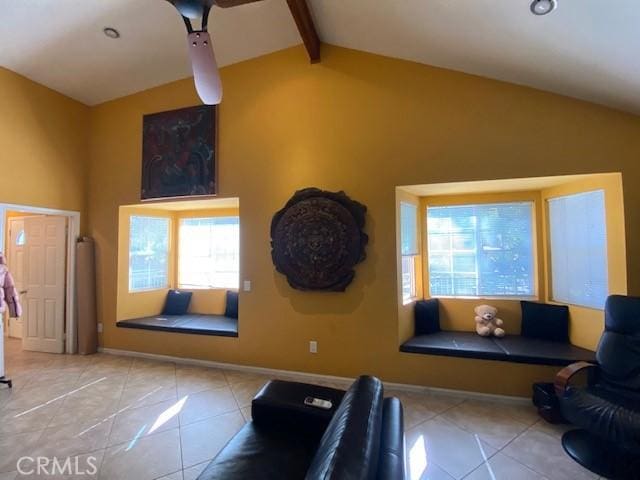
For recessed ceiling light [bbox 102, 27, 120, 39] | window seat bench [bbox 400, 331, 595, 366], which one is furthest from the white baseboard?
recessed ceiling light [bbox 102, 27, 120, 39]

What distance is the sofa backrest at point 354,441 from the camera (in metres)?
0.93

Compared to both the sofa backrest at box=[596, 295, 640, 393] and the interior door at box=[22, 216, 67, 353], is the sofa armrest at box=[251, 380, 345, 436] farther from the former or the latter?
the interior door at box=[22, 216, 67, 353]

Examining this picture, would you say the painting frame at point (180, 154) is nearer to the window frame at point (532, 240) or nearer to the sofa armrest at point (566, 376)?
the window frame at point (532, 240)

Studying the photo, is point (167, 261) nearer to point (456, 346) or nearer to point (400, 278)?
point (400, 278)

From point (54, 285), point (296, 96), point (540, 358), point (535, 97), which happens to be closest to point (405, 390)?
point (540, 358)

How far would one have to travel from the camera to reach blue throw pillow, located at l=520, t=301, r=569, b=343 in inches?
130

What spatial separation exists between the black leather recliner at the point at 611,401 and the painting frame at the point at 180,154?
399 cm

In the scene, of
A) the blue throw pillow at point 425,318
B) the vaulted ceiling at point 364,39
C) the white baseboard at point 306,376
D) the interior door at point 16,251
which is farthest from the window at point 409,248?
the interior door at point 16,251

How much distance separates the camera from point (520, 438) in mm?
2408

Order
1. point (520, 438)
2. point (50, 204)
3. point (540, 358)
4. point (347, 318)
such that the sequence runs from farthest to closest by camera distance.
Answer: point (50, 204), point (347, 318), point (540, 358), point (520, 438)

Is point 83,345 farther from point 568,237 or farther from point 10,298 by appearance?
point 568,237

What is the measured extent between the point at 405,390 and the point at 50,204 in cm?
498

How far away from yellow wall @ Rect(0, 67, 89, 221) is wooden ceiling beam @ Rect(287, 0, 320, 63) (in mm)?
3562

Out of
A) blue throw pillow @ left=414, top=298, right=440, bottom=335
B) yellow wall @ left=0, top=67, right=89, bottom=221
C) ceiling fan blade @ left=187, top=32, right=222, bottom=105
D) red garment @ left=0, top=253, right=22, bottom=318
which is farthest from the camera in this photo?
yellow wall @ left=0, top=67, right=89, bottom=221
